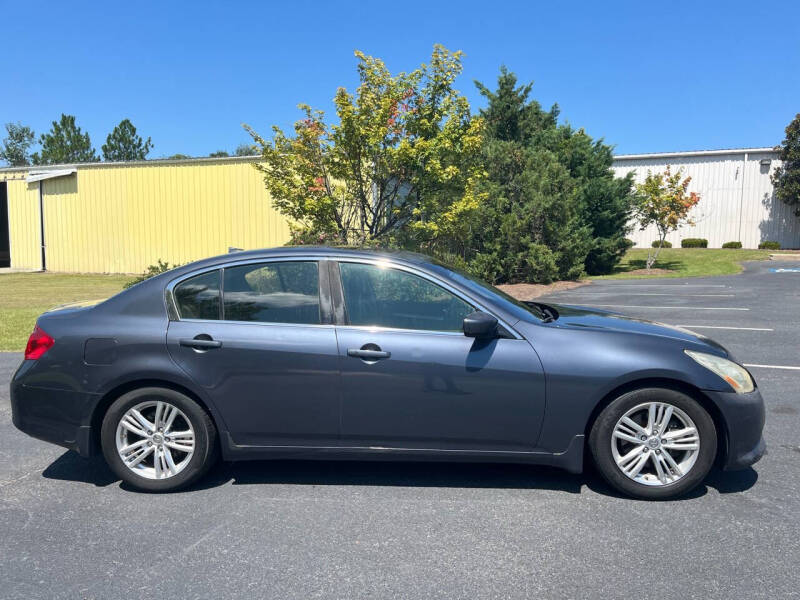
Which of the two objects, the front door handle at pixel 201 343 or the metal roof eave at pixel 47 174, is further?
the metal roof eave at pixel 47 174

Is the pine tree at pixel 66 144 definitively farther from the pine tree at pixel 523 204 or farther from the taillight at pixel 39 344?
the taillight at pixel 39 344

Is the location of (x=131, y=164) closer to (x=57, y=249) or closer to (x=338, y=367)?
(x=57, y=249)

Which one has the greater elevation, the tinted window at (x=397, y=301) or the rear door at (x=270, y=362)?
the tinted window at (x=397, y=301)

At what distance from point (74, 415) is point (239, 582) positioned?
72.5 inches

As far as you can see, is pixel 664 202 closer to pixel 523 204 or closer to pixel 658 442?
pixel 523 204

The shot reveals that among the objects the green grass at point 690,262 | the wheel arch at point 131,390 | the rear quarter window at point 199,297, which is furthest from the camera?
the green grass at point 690,262

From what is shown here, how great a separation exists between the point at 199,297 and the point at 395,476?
1781 millimetres

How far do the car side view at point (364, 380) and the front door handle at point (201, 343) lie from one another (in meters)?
0.01

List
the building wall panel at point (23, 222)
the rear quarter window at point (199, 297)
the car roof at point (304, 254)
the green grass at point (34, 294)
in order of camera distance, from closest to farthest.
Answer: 1. the rear quarter window at point (199, 297)
2. the car roof at point (304, 254)
3. the green grass at point (34, 294)
4. the building wall panel at point (23, 222)

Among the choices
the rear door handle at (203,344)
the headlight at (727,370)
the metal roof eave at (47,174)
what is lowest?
the headlight at (727,370)

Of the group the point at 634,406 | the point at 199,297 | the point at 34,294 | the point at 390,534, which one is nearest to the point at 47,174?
the point at 34,294

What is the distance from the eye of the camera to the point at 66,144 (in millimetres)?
60438

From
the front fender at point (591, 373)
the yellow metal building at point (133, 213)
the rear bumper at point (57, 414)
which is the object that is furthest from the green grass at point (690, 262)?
the rear bumper at point (57, 414)

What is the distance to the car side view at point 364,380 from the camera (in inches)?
150
